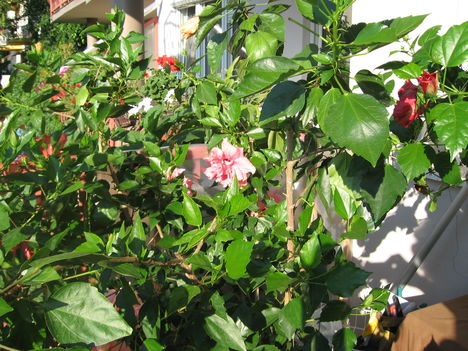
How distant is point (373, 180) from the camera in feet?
3.77

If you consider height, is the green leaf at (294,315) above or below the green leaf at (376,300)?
above

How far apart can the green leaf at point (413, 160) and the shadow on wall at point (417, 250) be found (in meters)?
1.91

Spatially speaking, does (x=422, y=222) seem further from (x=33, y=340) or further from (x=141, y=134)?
(x=33, y=340)

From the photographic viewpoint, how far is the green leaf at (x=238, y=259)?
104 centimetres

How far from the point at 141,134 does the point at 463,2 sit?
187 cm

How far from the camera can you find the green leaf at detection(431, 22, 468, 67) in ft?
3.64

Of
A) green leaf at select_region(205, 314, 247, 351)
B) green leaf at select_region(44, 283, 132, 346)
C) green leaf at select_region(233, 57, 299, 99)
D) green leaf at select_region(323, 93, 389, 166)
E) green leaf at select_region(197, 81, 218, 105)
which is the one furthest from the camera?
green leaf at select_region(197, 81, 218, 105)

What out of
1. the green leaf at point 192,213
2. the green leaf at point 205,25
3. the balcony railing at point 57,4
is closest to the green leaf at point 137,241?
the green leaf at point 192,213

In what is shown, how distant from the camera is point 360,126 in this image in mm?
959

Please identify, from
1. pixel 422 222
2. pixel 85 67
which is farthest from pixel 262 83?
pixel 422 222

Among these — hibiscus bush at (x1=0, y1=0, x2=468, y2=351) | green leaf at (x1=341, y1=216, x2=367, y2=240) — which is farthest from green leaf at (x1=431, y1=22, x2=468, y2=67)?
green leaf at (x1=341, y1=216, x2=367, y2=240)

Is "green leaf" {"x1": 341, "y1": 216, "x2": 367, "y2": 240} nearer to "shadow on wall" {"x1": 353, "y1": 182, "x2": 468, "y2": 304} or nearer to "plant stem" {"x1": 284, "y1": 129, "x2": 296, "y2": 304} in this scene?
"plant stem" {"x1": 284, "y1": 129, "x2": 296, "y2": 304}

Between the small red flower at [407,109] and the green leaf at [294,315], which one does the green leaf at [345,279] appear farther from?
the small red flower at [407,109]

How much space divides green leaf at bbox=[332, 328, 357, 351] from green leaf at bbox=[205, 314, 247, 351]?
0.87 ft
